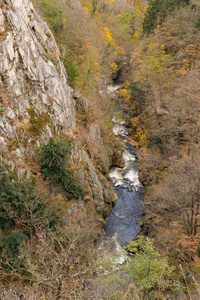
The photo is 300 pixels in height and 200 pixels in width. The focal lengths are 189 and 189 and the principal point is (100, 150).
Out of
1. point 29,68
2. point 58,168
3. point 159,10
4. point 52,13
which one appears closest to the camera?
point 58,168

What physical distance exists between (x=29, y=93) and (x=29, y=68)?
2113 millimetres

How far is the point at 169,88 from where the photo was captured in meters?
29.2

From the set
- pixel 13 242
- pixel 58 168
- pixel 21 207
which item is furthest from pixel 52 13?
pixel 13 242

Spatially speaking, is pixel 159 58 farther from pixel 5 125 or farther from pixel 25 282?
pixel 25 282

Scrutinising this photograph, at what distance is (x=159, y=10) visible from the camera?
39.0 metres

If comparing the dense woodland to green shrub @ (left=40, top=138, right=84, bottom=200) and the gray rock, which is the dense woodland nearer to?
green shrub @ (left=40, top=138, right=84, bottom=200)

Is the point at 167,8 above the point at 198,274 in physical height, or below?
above

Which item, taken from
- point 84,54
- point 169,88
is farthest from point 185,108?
point 84,54

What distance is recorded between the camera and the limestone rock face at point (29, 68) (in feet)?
48.2

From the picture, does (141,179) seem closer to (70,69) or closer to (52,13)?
(70,69)

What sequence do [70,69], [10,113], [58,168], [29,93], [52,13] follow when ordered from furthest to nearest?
[52,13] < [70,69] < [29,93] < [58,168] < [10,113]

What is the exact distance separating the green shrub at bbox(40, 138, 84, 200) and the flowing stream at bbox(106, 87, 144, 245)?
7358 mm

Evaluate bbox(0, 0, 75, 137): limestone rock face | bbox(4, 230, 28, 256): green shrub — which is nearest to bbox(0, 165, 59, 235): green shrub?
bbox(4, 230, 28, 256): green shrub

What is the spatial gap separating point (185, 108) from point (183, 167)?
7177 mm
